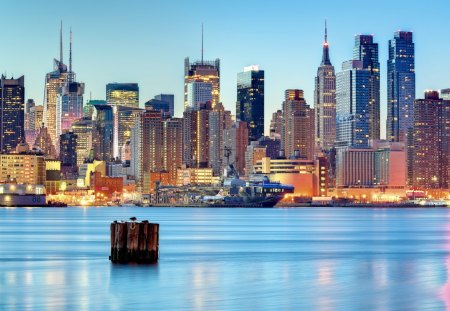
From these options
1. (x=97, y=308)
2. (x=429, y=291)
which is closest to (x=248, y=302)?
(x=97, y=308)

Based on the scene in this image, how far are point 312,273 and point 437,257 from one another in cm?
1584

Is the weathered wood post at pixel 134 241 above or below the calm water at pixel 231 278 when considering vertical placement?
above

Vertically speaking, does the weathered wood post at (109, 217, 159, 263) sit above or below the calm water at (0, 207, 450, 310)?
above

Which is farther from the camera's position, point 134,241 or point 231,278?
point 134,241

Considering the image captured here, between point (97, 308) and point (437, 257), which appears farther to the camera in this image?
point (437, 257)

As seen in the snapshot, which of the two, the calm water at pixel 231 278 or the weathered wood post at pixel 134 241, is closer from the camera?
the calm water at pixel 231 278

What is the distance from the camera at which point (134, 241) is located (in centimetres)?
5388

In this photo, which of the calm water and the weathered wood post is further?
the weathered wood post

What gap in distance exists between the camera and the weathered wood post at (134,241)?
51.9 m

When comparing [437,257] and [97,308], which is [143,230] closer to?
[97,308]

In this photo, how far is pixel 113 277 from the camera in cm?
5103

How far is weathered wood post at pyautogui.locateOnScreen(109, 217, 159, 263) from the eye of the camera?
5191cm

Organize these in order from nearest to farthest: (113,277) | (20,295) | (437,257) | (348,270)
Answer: (20,295)
(113,277)
(348,270)
(437,257)

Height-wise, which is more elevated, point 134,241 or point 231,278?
point 134,241
